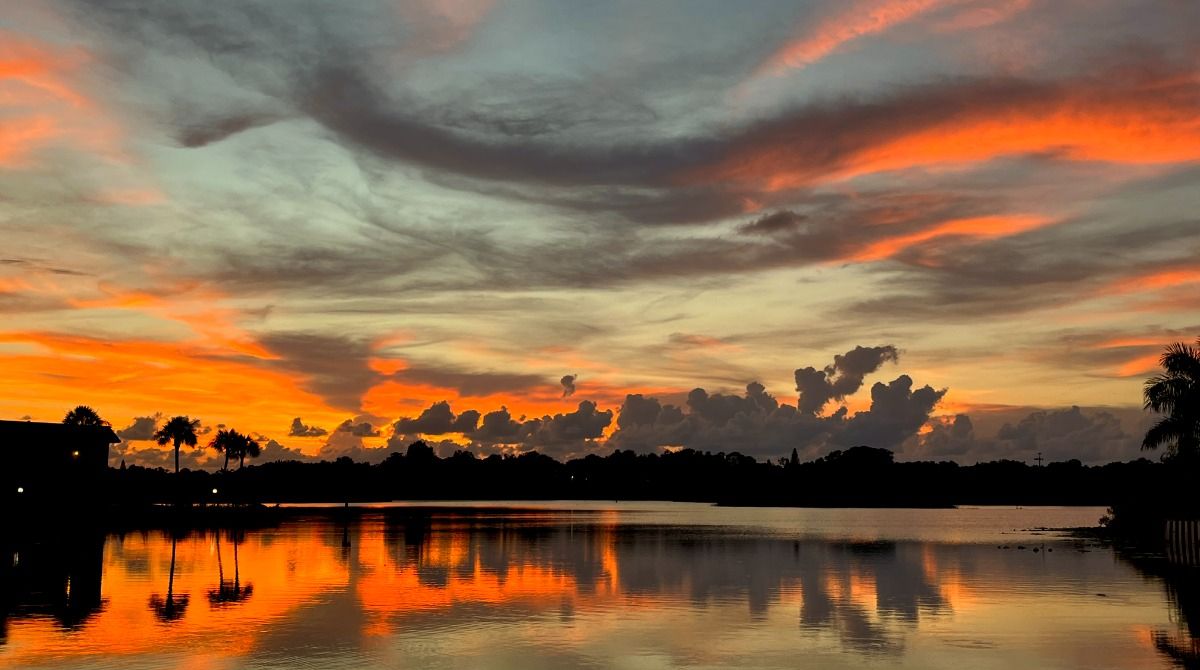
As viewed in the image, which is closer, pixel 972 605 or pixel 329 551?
pixel 972 605

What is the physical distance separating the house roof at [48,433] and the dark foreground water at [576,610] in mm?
47042

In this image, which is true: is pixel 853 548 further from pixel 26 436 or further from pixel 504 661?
pixel 26 436

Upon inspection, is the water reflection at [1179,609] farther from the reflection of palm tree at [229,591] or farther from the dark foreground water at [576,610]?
the reflection of palm tree at [229,591]

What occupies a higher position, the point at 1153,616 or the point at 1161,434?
the point at 1161,434

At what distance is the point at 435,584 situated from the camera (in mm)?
50719

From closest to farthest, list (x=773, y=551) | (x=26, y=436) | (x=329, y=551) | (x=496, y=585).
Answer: (x=496, y=585) → (x=329, y=551) → (x=773, y=551) → (x=26, y=436)

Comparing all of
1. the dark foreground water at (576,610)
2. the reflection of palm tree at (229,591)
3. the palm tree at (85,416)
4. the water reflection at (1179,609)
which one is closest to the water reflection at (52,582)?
the dark foreground water at (576,610)

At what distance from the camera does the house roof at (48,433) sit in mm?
116812

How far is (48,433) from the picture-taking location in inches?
4702

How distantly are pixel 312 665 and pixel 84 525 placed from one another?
8990cm

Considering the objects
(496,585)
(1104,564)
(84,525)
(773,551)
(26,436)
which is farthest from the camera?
(26,436)

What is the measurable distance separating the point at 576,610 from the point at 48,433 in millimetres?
99732

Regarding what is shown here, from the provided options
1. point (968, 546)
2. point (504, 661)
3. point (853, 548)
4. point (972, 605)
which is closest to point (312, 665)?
point (504, 661)

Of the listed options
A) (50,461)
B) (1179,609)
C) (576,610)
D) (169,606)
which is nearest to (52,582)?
(169,606)
